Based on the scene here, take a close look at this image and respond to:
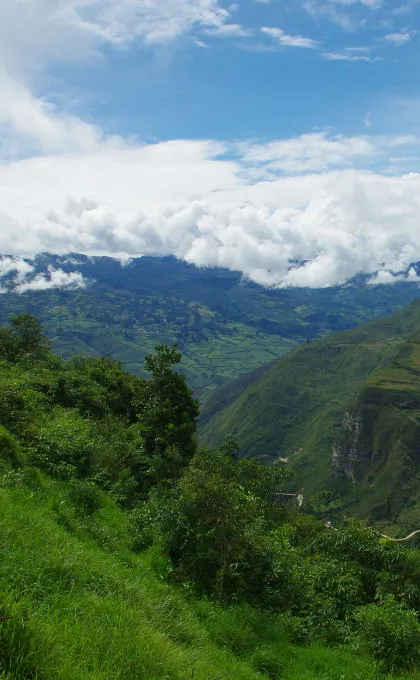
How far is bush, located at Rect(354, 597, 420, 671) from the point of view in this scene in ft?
35.2

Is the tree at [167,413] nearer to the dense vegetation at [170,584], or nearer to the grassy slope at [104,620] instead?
the dense vegetation at [170,584]

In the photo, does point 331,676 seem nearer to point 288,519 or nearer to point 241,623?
point 241,623

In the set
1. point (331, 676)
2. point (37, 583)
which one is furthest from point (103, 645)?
point (331, 676)

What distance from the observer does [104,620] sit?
700 cm

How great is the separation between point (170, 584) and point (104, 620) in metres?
4.99

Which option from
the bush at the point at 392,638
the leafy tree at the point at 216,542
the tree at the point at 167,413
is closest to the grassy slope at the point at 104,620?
the bush at the point at 392,638

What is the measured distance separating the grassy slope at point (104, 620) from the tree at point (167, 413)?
1949cm

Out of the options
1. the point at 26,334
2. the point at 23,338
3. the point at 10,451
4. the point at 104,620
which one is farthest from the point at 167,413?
the point at 26,334

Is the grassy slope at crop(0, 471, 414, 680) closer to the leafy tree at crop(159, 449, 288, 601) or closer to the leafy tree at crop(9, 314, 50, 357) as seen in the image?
the leafy tree at crop(159, 449, 288, 601)

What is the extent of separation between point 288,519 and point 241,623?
106 feet

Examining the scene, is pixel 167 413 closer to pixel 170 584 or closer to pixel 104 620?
pixel 170 584

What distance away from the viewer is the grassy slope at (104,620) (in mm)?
5484

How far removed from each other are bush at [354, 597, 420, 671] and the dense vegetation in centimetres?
3

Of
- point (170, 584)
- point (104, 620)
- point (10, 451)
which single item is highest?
point (10, 451)
